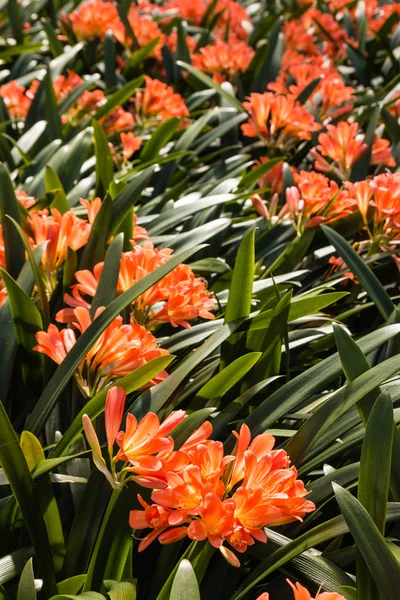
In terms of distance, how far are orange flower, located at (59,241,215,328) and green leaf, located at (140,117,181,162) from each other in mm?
887

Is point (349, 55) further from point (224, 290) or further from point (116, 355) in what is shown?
point (116, 355)

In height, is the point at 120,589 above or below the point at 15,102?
below

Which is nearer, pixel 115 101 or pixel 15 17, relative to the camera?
pixel 115 101

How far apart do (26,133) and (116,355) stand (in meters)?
1.27

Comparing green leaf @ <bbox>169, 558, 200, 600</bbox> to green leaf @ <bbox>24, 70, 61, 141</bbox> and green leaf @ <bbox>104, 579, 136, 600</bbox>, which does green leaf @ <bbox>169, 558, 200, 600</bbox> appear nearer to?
green leaf @ <bbox>104, 579, 136, 600</bbox>

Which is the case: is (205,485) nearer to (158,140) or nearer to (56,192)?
(56,192)

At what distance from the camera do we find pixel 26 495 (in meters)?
0.89

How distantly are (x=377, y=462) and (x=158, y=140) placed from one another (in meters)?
1.38

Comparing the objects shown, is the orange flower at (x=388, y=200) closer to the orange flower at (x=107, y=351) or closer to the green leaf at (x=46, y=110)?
the orange flower at (x=107, y=351)

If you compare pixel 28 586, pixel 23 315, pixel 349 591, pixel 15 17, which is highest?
pixel 15 17

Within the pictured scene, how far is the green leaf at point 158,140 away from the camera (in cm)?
201

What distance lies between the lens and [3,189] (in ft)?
4.25

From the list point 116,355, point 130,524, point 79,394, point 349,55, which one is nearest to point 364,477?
point 130,524

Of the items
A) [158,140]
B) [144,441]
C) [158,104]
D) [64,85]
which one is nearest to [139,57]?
[64,85]
